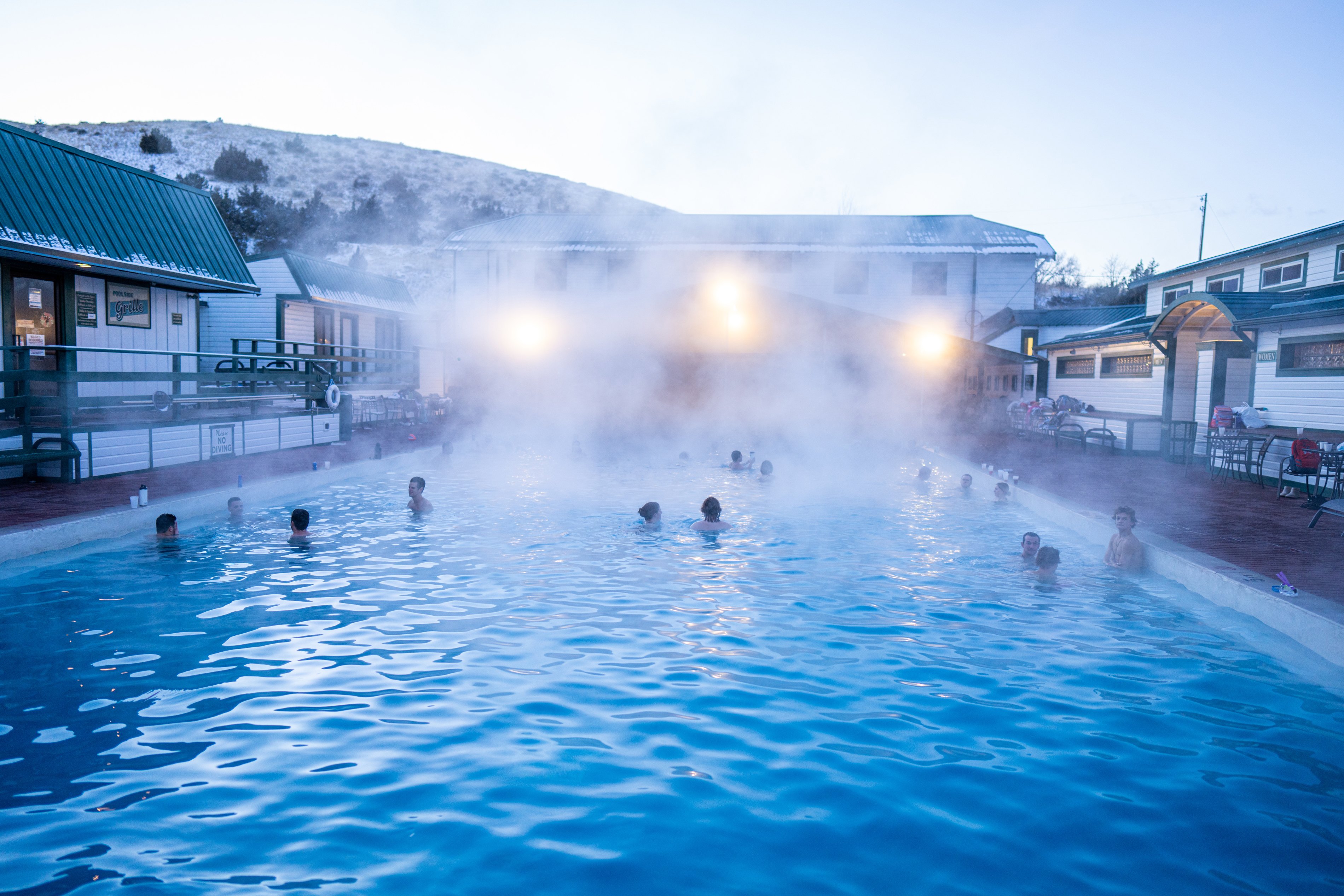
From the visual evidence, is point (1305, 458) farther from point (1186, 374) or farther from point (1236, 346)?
point (1186, 374)

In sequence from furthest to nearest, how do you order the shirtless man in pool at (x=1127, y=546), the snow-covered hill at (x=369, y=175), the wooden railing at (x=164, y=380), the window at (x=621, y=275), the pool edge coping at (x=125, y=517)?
the snow-covered hill at (x=369, y=175)
the window at (x=621, y=275)
the wooden railing at (x=164, y=380)
the shirtless man in pool at (x=1127, y=546)
the pool edge coping at (x=125, y=517)

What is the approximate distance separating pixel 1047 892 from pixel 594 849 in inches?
66.4

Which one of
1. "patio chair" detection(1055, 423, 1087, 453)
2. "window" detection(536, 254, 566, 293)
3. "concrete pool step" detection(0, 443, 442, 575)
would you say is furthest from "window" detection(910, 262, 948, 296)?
"concrete pool step" detection(0, 443, 442, 575)

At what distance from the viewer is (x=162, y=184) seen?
48.3 ft

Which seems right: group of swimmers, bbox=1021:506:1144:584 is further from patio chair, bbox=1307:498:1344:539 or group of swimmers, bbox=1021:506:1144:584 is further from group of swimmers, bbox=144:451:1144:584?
patio chair, bbox=1307:498:1344:539

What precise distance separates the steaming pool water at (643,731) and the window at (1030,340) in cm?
2656

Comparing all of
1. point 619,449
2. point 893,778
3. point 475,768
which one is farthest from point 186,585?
point 619,449

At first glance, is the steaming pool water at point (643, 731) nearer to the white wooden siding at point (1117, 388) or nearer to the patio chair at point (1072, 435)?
the patio chair at point (1072, 435)

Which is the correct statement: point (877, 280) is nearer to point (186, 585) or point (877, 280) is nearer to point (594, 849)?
point (186, 585)

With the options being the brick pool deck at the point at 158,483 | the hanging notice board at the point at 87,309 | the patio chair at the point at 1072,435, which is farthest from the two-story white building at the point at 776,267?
the hanging notice board at the point at 87,309

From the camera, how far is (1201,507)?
9.81m

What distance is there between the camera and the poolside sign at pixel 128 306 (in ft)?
45.0

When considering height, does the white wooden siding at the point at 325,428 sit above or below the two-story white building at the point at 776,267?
below

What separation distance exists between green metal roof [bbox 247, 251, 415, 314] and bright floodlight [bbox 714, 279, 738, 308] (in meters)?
11.3
